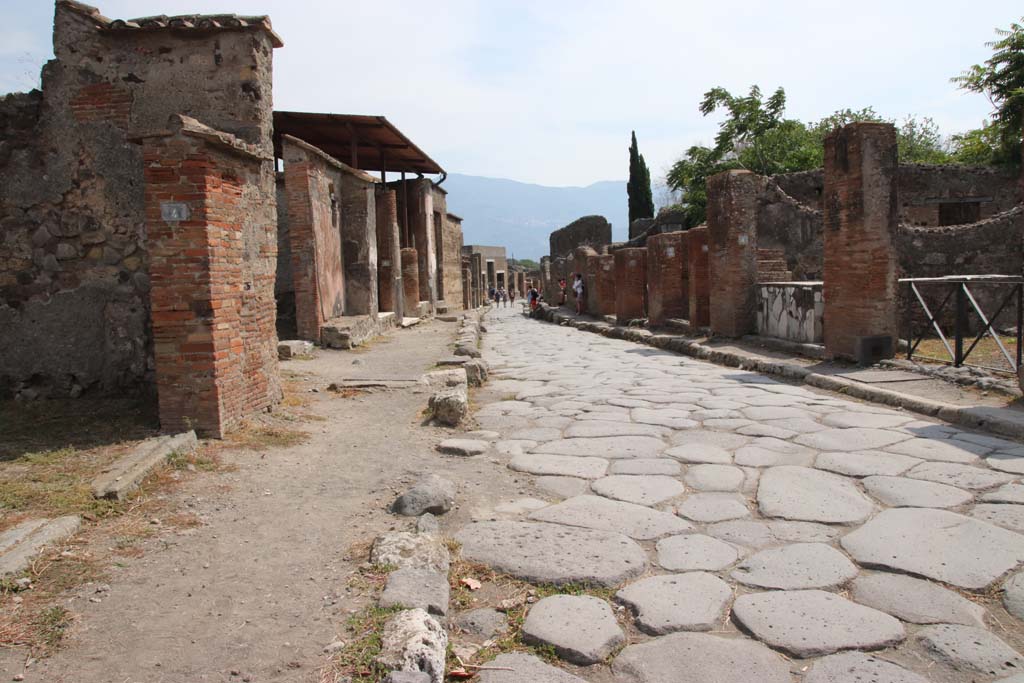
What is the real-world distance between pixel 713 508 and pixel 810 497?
559mm

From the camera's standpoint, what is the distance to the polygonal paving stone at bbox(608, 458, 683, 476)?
176 inches

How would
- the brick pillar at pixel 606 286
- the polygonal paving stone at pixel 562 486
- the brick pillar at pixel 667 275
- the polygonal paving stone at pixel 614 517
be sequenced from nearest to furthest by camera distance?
the polygonal paving stone at pixel 614 517 → the polygonal paving stone at pixel 562 486 → the brick pillar at pixel 667 275 → the brick pillar at pixel 606 286

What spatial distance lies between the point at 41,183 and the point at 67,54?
1.12 metres

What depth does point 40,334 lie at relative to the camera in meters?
5.80

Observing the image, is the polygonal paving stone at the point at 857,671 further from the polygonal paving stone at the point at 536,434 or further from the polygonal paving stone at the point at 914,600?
the polygonal paving stone at the point at 536,434

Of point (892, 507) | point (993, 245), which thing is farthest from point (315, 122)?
point (892, 507)

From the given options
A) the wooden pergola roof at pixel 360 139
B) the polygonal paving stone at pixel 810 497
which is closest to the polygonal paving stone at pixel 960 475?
the polygonal paving stone at pixel 810 497

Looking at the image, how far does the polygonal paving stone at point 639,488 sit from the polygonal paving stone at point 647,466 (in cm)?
9

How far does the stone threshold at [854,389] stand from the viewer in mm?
5261

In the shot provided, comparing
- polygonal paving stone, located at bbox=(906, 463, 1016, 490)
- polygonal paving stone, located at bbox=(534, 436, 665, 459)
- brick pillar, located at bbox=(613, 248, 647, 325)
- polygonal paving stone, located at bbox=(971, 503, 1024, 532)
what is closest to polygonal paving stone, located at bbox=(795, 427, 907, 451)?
polygonal paving stone, located at bbox=(906, 463, 1016, 490)

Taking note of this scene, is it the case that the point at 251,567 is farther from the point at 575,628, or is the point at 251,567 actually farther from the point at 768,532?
the point at 768,532

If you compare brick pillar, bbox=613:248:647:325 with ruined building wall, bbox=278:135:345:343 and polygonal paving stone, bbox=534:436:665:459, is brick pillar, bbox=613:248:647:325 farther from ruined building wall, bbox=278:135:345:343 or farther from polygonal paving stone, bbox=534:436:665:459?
polygonal paving stone, bbox=534:436:665:459

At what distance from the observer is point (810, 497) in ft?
12.7

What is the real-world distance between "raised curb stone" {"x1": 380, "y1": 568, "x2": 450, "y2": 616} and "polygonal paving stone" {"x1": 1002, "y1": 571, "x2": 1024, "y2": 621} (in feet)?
6.62
